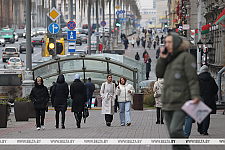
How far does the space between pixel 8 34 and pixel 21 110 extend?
234 ft

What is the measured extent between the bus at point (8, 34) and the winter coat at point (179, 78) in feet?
268

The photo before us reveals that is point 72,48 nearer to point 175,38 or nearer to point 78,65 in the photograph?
point 78,65

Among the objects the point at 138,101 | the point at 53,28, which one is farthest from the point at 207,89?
the point at 53,28

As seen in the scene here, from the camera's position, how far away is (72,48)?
1261 inches

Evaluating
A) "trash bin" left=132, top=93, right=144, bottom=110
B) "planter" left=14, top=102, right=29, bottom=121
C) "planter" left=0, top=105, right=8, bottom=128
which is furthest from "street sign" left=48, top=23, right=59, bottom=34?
"planter" left=0, top=105, right=8, bottom=128

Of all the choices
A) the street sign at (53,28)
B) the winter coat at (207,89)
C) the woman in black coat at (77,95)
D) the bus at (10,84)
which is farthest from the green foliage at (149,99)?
the winter coat at (207,89)

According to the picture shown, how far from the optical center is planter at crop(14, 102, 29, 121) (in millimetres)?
16922

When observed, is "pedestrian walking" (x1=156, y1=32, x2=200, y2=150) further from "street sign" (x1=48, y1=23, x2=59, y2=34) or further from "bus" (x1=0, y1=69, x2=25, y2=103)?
"bus" (x1=0, y1=69, x2=25, y2=103)

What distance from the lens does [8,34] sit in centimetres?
8600

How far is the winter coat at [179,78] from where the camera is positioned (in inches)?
235

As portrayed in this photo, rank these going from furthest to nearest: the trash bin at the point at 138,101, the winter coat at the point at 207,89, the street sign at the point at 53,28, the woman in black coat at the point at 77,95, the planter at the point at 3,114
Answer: the street sign at the point at 53,28
the trash bin at the point at 138,101
the planter at the point at 3,114
the woman in black coat at the point at 77,95
the winter coat at the point at 207,89

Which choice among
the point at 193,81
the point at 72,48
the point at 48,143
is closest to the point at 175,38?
the point at 193,81

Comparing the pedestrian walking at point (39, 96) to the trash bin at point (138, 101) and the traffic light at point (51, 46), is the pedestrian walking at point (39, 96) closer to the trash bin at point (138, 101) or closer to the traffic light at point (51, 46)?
the trash bin at point (138, 101)

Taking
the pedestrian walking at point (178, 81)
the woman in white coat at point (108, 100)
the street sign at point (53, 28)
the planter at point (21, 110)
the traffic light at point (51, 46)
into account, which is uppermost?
the street sign at point (53, 28)
